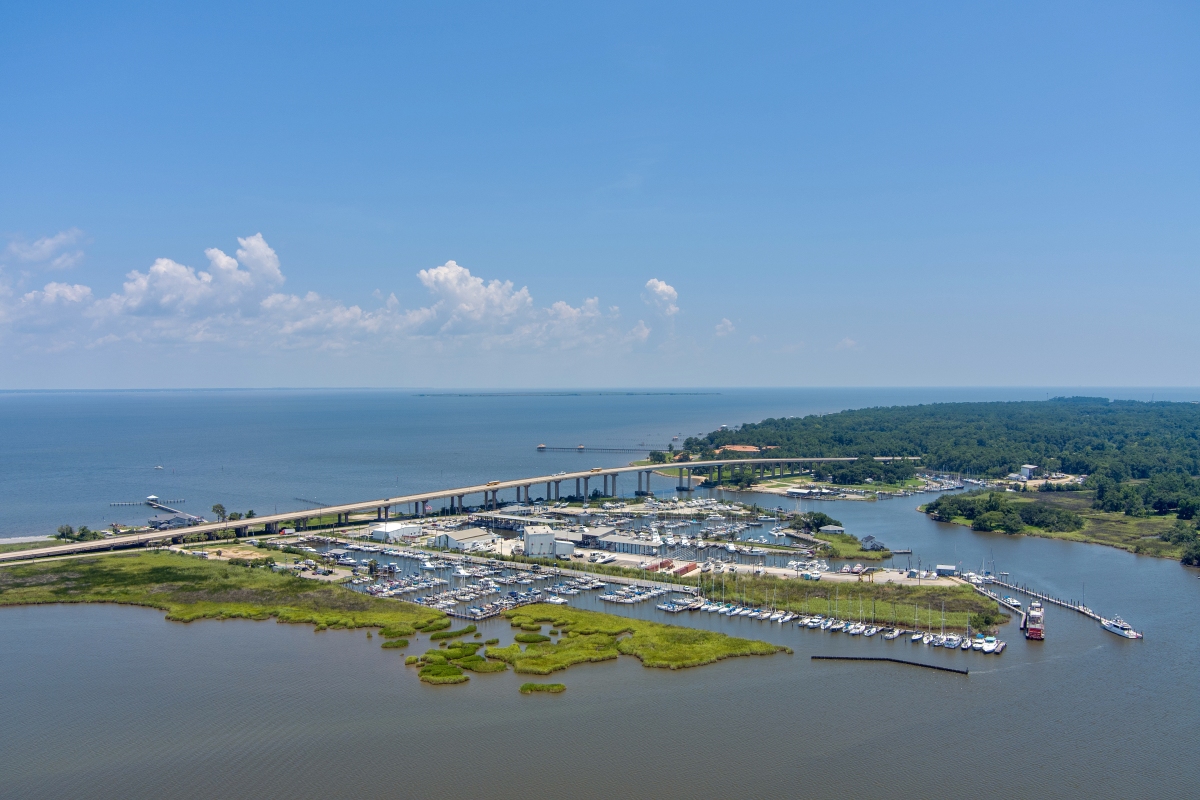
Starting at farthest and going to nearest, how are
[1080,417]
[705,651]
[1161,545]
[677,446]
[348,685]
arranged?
[1080,417]
[677,446]
[1161,545]
[705,651]
[348,685]

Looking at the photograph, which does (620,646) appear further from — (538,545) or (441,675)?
(538,545)

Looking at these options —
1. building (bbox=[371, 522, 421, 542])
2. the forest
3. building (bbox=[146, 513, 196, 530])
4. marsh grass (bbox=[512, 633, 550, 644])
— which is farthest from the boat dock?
building (bbox=[146, 513, 196, 530])

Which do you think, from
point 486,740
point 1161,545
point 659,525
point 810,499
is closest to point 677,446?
point 810,499

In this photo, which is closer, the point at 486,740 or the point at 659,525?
the point at 486,740

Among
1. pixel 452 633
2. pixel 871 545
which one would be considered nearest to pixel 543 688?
pixel 452 633

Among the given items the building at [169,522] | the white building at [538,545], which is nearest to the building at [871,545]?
the white building at [538,545]

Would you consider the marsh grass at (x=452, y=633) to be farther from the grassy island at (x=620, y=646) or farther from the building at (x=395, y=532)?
the building at (x=395, y=532)

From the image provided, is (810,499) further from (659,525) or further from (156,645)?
(156,645)
